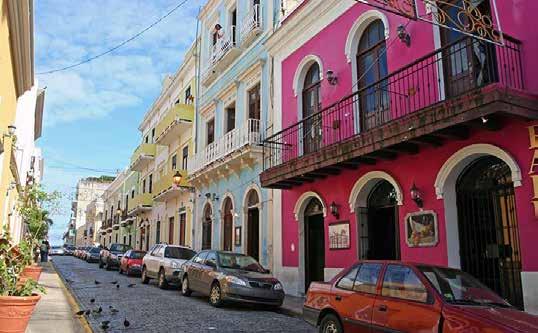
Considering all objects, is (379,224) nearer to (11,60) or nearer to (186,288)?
(186,288)

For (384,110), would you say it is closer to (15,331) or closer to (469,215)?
(469,215)

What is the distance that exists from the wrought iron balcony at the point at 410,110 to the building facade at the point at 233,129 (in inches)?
119

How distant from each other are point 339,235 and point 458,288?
7.08 meters

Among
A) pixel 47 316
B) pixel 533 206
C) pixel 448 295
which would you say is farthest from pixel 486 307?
pixel 47 316

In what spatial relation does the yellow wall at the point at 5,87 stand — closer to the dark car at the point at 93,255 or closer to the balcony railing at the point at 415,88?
the balcony railing at the point at 415,88

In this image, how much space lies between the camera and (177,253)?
1972 centimetres

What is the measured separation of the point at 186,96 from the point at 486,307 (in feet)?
85.0

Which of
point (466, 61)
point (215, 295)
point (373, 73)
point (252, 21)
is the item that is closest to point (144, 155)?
point (252, 21)

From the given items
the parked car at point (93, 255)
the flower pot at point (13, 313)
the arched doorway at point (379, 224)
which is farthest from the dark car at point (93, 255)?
the flower pot at point (13, 313)

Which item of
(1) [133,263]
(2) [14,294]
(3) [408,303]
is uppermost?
(1) [133,263]

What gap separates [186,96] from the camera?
1202 inches

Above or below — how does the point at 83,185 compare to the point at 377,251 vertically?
above

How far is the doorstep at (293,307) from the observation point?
41.1ft

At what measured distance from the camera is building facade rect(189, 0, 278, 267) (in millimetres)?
19000
